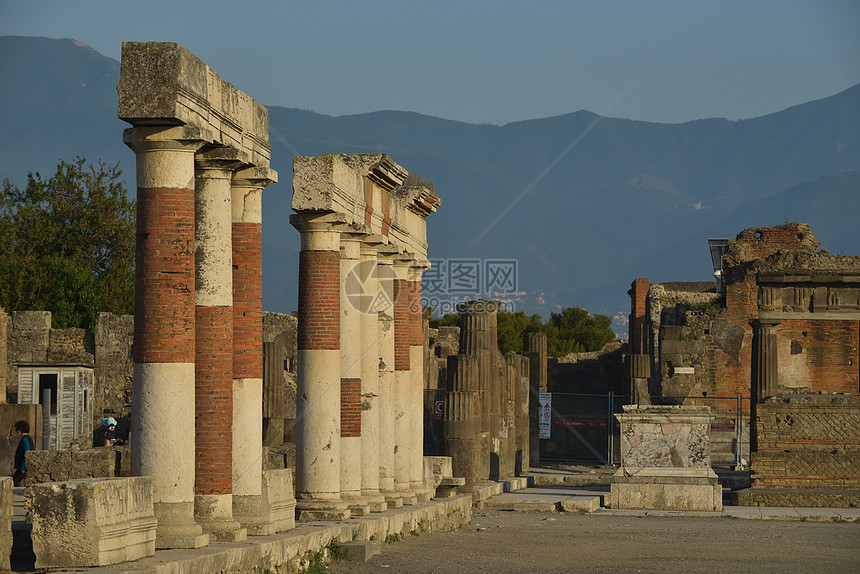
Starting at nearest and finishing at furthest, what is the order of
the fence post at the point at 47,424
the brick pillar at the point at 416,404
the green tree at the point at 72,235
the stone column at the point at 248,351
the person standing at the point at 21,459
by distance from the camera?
the stone column at the point at 248,351 → the person standing at the point at 21,459 → the brick pillar at the point at 416,404 → the fence post at the point at 47,424 → the green tree at the point at 72,235

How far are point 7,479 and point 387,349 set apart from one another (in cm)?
1017

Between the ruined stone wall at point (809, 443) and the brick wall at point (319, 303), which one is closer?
the brick wall at point (319, 303)

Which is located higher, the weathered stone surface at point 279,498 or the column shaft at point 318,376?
the column shaft at point 318,376

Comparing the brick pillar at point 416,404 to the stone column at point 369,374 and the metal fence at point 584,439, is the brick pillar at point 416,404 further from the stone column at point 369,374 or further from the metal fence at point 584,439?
the metal fence at point 584,439

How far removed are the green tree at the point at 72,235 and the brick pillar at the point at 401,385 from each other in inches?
925

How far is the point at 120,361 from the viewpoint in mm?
28969

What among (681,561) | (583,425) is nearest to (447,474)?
(681,561)

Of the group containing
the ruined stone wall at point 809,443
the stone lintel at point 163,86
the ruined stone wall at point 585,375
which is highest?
the stone lintel at point 163,86

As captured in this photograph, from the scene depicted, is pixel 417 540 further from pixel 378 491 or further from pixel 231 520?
pixel 231 520

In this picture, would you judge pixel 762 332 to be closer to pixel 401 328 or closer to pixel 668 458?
pixel 668 458

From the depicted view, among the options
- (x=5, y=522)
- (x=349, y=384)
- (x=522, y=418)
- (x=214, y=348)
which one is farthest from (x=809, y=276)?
(x=5, y=522)

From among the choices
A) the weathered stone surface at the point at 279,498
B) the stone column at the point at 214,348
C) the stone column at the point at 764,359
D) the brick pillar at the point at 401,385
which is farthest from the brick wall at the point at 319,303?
the stone column at the point at 764,359

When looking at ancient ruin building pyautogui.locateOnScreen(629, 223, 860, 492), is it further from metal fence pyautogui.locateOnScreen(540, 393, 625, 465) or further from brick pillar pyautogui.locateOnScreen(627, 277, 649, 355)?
brick pillar pyautogui.locateOnScreen(627, 277, 649, 355)

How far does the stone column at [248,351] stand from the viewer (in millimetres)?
12680
